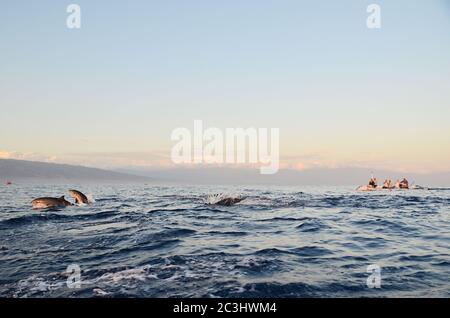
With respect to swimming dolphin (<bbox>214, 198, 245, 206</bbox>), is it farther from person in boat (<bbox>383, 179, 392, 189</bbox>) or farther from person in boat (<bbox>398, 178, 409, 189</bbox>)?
person in boat (<bbox>398, 178, 409, 189</bbox>)

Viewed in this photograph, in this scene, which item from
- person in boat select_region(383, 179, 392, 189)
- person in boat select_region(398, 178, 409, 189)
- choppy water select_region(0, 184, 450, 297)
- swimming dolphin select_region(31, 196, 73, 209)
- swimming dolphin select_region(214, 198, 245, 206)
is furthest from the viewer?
person in boat select_region(398, 178, 409, 189)

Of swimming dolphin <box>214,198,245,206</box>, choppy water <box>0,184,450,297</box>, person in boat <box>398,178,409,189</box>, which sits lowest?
person in boat <box>398,178,409,189</box>

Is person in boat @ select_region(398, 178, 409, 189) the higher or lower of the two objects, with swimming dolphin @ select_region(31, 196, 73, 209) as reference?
lower

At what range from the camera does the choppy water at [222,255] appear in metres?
7.54

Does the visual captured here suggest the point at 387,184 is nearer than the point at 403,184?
Yes

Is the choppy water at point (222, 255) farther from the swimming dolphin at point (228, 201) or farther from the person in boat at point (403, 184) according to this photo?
the person in boat at point (403, 184)

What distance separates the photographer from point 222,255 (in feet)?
34.6

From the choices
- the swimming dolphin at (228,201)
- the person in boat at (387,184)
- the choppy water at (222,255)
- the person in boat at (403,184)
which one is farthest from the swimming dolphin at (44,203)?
the person in boat at (403,184)

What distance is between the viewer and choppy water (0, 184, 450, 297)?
24.7 feet

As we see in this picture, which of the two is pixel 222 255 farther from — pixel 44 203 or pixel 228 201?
pixel 44 203

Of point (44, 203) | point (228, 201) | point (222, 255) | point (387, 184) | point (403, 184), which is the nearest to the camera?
point (222, 255)

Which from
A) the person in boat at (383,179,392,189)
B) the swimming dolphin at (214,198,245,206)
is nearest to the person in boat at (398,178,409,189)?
the person in boat at (383,179,392,189)

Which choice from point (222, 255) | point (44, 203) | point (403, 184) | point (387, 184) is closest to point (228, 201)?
point (44, 203)
